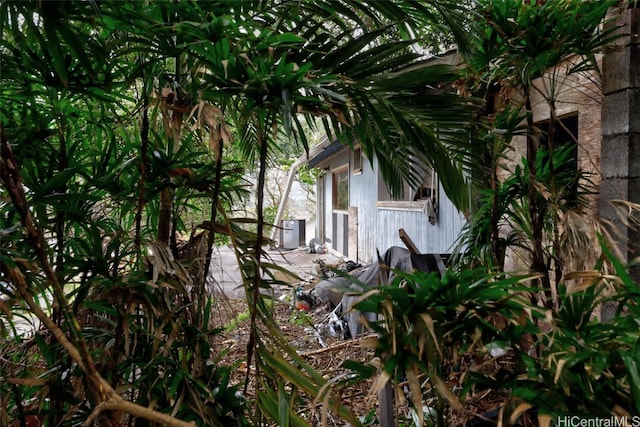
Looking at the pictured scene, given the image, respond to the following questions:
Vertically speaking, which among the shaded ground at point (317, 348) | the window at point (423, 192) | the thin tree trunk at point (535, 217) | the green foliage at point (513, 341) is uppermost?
the window at point (423, 192)

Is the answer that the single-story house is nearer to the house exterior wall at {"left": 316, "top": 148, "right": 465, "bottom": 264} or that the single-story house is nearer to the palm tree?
the house exterior wall at {"left": 316, "top": 148, "right": 465, "bottom": 264}

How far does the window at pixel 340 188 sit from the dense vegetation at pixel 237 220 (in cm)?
751

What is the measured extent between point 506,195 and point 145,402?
4.85ft

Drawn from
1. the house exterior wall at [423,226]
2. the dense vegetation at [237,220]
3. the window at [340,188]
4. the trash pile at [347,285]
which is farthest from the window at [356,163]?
the dense vegetation at [237,220]

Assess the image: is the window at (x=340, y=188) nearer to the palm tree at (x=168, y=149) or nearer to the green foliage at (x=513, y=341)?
the palm tree at (x=168, y=149)

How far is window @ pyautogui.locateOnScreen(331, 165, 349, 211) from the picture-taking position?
9.39m

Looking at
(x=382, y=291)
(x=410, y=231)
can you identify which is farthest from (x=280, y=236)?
(x=382, y=291)

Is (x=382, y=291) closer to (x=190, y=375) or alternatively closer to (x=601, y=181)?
(x=190, y=375)

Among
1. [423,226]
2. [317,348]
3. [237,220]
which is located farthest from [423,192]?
[237,220]

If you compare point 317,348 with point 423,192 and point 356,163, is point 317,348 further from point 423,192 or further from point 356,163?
point 356,163

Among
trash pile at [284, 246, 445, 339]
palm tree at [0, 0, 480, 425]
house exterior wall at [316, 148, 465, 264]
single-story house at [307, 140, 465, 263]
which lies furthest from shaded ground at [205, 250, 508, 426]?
house exterior wall at [316, 148, 465, 264]

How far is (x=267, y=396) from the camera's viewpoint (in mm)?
1100

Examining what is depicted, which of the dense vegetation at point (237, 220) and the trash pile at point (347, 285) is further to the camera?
the trash pile at point (347, 285)

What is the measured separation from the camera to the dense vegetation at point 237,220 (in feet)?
2.68
